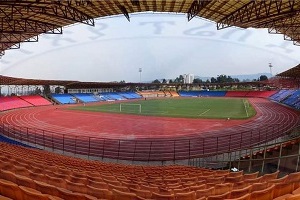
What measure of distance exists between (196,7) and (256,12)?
4.07 meters

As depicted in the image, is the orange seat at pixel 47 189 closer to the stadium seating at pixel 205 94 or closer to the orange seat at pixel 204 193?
the orange seat at pixel 204 193

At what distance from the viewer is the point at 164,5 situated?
67.8 ft

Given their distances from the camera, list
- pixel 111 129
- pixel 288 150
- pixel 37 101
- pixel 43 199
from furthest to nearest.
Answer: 1. pixel 37 101
2. pixel 111 129
3. pixel 288 150
4. pixel 43 199

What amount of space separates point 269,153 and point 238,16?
1289 centimetres

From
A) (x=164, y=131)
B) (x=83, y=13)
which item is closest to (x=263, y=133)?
(x=164, y=131)

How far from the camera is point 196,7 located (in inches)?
748

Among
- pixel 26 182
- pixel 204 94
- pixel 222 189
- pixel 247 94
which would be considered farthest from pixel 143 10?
pixel 204 94

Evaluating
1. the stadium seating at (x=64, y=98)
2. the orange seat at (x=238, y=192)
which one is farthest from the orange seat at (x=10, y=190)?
the stadium seating at (x=64, y=98)

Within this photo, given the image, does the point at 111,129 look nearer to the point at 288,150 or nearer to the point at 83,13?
the point at 83,13

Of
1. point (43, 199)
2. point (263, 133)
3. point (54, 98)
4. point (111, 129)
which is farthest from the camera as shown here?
point (54, 98)

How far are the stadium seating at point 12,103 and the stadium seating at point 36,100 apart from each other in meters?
1.66

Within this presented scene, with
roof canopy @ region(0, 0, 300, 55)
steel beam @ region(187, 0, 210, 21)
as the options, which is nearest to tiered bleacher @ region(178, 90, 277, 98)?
roof canopy @ region(0, 0, 300, 55)

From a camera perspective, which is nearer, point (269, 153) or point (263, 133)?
point (269, 153)

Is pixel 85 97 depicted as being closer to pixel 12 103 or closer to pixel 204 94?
pixel 12 103
